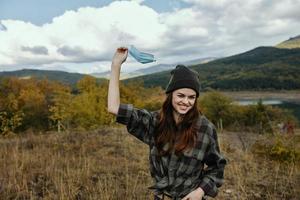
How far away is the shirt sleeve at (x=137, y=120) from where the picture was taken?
2080mm

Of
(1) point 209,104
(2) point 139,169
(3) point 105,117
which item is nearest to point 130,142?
(2) point 139,169

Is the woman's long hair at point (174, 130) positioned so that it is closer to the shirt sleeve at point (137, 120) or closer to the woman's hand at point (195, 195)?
the shirt sleeve at point (137, 120)

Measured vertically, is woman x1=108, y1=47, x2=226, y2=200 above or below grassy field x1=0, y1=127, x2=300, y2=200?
above

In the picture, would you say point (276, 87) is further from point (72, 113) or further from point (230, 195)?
point (230, 195)

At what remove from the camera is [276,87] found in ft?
388

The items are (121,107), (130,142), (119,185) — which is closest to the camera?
(121,107)

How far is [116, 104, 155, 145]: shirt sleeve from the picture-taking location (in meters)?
2.08

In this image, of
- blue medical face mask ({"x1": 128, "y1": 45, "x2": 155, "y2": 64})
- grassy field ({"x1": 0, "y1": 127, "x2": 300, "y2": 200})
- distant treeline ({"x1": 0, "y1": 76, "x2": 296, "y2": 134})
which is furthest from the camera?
distant treeline ({"x1": 0, "y1": 76, "x2": 296, "y2": 134})

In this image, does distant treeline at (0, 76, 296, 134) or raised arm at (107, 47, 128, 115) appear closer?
raised arm at (107, 47, 128, 115)

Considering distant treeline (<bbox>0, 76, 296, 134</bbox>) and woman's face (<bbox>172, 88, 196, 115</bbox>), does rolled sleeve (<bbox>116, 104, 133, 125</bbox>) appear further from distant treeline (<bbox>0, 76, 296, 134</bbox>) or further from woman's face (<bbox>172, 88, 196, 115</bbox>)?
distant treeline (<bbox>0, 76, 296, 134</bbox>)

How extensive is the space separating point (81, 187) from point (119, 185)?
1.58 ft

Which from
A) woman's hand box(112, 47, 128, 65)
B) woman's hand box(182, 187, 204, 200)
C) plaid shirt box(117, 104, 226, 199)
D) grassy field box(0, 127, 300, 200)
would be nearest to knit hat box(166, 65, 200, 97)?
plaid shirt box(117, 104, 226, 199)

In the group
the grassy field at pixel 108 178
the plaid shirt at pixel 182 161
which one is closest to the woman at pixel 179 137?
the plaid shirt at pixel 182 161

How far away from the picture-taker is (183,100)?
6.75ft
